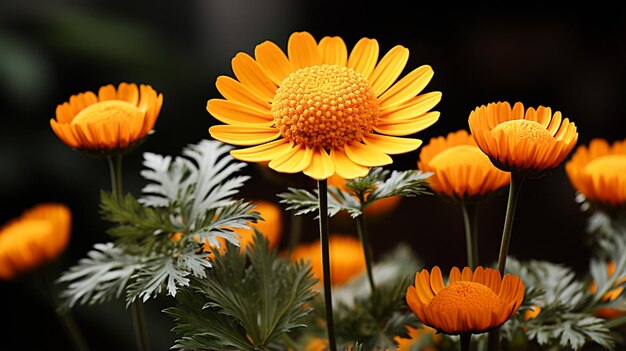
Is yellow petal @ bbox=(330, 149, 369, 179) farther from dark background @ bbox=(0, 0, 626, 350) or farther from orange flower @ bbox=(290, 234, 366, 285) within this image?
dark background @ bbox=(0, 0, 626, 350)

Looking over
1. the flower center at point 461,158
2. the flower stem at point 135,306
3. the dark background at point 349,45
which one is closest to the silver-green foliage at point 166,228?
the flower stem at point 135,306

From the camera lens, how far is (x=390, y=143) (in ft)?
1.16

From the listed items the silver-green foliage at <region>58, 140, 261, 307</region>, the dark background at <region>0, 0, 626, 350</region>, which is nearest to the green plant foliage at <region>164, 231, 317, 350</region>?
the silver-green foliage at <region>58, 140, 261, 307</region>

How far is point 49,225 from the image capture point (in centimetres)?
55

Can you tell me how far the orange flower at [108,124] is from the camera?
0.40 meters

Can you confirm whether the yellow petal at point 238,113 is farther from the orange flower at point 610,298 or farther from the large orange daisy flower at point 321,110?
the orange flower at point 610,298

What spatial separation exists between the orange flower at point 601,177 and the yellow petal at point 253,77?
21cm

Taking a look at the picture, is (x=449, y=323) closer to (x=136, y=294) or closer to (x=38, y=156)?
(x=136, y=294)

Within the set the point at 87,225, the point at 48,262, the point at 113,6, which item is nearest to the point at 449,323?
the point at 48,262

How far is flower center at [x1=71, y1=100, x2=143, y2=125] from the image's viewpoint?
1.33 ft

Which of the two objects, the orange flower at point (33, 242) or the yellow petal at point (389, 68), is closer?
→ the yellow petal at point (389, 68)

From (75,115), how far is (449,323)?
0.81 ft

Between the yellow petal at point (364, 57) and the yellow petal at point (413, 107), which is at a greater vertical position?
the yellow petal at point (364, 57)

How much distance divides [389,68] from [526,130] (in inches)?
3.3
